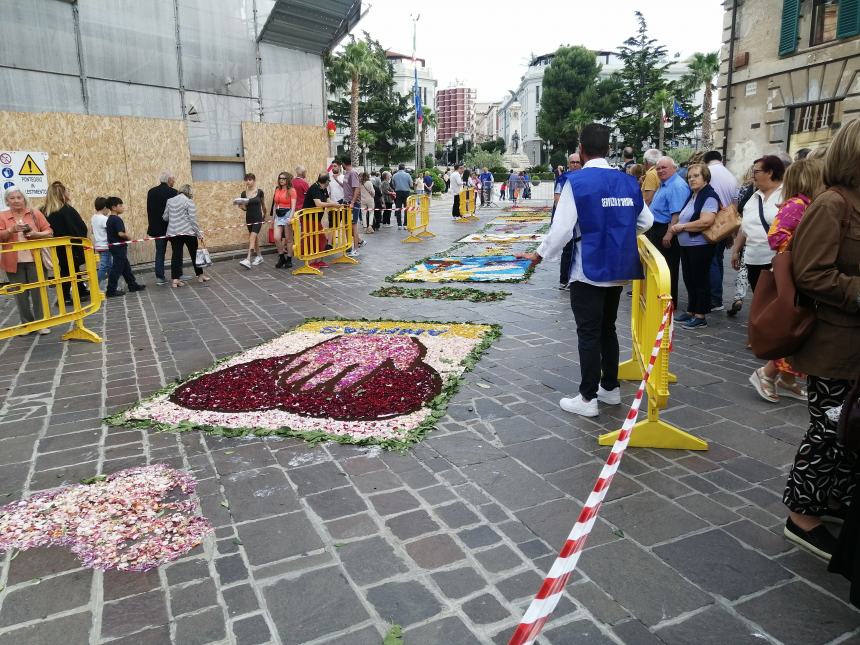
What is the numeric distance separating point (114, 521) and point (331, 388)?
2.18 metres

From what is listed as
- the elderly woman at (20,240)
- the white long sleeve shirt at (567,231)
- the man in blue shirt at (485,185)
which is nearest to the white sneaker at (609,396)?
the white long sleeve shirt at (567,231)

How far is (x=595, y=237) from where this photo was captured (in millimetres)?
4348

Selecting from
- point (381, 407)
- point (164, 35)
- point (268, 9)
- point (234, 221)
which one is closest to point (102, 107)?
point (164, 35)

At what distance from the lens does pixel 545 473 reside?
380 cm

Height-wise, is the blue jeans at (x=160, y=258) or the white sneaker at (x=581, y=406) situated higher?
the blue jeans at (x=160, y=258)

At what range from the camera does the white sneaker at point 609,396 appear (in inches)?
192

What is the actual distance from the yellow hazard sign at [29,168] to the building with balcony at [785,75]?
1640cm

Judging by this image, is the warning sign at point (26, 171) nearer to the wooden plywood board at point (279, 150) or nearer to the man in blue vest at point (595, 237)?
the wooden plywood board at point (279, 150)

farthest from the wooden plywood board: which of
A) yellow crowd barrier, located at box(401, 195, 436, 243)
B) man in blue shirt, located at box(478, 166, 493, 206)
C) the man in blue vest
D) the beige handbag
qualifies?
man in blue shirt, located at box(478, 166, 493, 206)

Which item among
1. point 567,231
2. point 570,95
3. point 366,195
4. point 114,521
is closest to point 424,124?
point 570,95

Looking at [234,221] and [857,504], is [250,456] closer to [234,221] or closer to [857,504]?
[857,504]

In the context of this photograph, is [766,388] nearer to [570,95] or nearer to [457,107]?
[570,95]

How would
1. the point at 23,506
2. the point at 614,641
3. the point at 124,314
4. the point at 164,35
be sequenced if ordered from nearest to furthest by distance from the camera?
1. the point at 614,641
2. the point at 23,506
3. the point at 124,314
4. the point at 164,35

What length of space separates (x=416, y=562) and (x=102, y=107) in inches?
494
